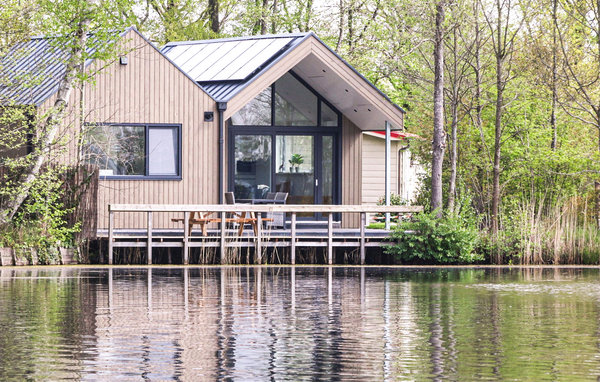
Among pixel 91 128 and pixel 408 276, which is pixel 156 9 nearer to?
pixel 91 128

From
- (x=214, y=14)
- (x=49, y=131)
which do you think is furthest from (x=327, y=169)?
(x=214, y=14)

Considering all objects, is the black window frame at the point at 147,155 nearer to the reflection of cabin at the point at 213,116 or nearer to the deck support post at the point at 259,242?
the reflection of cabin at the point at 213,116

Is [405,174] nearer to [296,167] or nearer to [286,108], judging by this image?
[296,167]

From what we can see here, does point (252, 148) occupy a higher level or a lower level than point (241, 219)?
higher

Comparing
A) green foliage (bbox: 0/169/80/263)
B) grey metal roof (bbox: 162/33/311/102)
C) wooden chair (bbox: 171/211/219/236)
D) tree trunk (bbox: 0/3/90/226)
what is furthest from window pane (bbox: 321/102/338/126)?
green foliage (bbox: 0/169/80/263)

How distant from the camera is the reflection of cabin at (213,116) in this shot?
84.2ft

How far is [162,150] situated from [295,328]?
49.5ft

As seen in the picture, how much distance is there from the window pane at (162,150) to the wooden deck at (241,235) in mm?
2146

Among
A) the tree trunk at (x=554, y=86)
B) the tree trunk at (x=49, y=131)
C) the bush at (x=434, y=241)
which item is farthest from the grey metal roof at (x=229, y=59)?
the tree trunk at (x=554, y=86)

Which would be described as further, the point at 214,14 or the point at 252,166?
the point at 214,14

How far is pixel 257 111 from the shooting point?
27844 mm

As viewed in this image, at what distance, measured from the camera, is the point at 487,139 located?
28.1 m

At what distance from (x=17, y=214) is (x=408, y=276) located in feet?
26.9

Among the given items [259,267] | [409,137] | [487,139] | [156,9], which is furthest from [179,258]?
[156,9]
